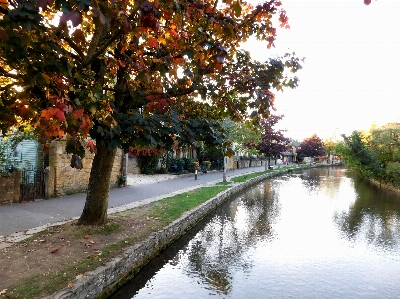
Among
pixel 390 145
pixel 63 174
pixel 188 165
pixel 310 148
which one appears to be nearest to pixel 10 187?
pixel 63 174

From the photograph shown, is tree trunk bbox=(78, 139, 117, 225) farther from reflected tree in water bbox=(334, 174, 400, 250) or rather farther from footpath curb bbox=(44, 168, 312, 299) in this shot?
reflected tree in water bbox=(334, 174, 400, 250)

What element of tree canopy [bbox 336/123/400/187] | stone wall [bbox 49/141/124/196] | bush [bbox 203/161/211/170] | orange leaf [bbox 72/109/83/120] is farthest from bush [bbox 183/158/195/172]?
orange leaf [bbox 72/109/83/120]

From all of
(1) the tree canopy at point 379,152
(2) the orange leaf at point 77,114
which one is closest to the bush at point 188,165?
(1) the tree canopy at point 379,152

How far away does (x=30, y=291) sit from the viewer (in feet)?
16.4

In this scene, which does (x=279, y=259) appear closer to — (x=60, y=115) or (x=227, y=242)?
(x=227, y=242)

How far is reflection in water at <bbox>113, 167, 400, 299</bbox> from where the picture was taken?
7066 millimetres

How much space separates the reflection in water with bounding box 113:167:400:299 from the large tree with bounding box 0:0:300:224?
2.79 metres

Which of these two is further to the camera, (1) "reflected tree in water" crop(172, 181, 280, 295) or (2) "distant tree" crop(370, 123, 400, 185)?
(2) "distant tree" crop(370, 123, 400, 185)

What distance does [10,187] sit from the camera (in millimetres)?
11281

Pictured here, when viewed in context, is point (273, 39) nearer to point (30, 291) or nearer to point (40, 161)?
point (30, 291)

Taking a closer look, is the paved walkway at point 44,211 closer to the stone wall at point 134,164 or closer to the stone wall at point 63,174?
the stone wall at point 63,174

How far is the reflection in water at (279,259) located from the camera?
7066mm

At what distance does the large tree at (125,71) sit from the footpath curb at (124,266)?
1602 millimetres

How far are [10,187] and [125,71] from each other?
21.5 ft
